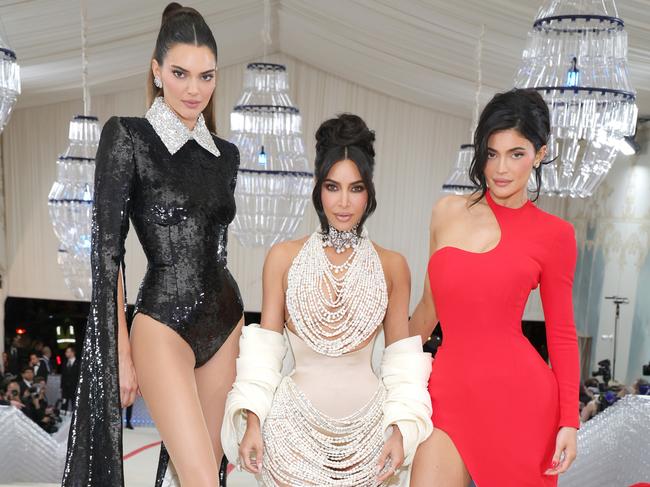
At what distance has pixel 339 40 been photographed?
999cm

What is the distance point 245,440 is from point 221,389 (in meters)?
0.17

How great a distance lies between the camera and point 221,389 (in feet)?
8.03

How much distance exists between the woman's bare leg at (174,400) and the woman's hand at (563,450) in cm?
88

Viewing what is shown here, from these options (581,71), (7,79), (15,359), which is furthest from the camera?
(15,359)

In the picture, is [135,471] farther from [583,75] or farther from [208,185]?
[208,185]

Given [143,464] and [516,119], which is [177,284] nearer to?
[516,119]

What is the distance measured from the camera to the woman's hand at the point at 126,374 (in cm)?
224

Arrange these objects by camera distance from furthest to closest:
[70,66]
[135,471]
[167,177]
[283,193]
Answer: [70,66], [135,471], [283,193], [167,177]

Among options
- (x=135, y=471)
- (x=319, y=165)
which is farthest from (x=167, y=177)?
(x=135, y=471)

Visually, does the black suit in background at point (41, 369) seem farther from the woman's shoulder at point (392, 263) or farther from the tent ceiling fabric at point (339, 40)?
the woman's shoulder at point (392, 263)

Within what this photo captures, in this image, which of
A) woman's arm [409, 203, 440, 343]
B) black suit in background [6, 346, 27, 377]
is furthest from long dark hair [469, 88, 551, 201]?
black suit in background [6, 346, 27, 377]

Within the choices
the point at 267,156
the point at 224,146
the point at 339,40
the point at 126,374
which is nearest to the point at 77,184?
the point at 267,156

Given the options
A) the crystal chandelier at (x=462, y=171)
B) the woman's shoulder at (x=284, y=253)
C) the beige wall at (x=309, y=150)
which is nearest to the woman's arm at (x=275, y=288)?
the woman's shoulder at (x=284, y=253)

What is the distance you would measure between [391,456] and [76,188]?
6098 mm
